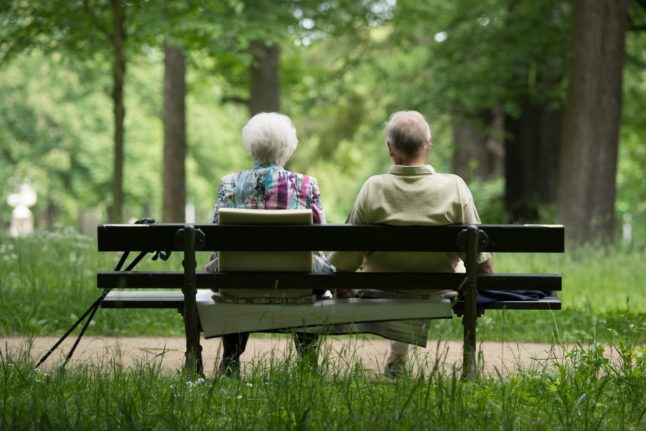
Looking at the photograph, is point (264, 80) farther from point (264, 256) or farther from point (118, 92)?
point (264, 256)

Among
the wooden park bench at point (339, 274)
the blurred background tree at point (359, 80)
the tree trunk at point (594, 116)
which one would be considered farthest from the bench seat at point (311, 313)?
the tree trunk at point (594, 116)

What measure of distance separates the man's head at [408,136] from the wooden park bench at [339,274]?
1.89ft

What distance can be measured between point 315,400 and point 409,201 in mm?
1563

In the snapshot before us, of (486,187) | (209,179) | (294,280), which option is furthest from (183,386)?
(209,179)

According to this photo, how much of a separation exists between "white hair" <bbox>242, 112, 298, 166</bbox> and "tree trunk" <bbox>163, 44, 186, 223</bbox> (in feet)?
35.3

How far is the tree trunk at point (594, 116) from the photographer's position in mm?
13812

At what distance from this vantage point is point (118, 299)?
5.43 metres

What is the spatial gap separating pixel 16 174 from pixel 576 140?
27649 mm

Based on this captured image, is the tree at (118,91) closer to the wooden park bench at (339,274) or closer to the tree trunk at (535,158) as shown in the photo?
the wooden park bench at (339,274)

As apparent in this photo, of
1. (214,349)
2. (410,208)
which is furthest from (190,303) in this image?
(214,349)

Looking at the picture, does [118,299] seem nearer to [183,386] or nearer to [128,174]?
[183,386]

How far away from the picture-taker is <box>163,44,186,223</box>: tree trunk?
16.2 metres

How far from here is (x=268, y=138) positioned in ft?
18.1

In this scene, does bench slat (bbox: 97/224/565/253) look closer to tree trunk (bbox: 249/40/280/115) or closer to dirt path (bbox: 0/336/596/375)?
dirt path (bbox: 0/336/596/375)
